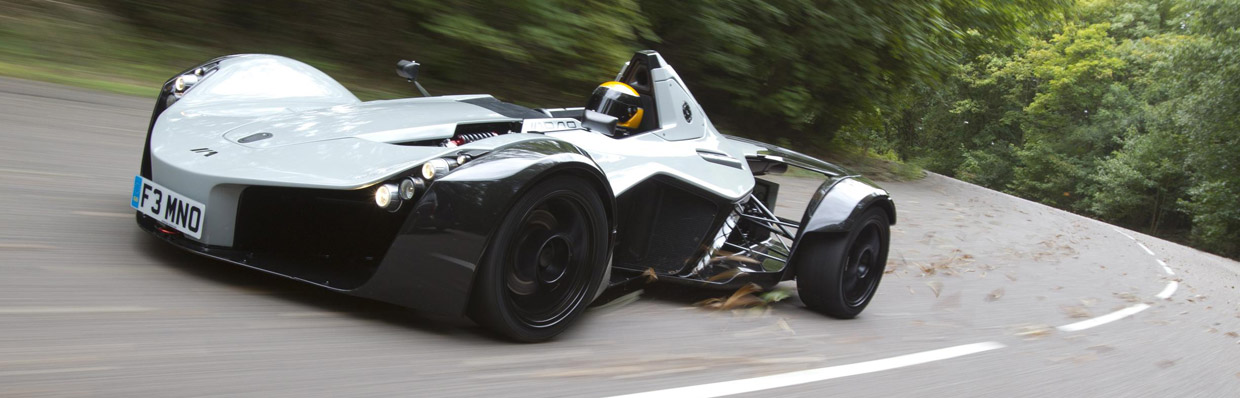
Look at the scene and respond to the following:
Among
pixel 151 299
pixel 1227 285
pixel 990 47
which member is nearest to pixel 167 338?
pixel 151 299

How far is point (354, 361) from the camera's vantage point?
2713mm

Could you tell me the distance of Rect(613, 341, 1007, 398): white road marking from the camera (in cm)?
304

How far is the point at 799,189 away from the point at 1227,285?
7.26 metres

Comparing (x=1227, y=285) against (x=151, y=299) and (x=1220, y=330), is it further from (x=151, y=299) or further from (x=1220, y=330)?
(x=151, y=299)

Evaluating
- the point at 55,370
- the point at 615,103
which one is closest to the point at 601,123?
the point at 615,103

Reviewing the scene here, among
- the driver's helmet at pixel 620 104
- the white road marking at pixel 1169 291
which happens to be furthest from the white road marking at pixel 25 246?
the white road marking at pixel 1169 291

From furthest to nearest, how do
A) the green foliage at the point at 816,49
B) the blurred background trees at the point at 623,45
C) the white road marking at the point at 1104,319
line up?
the green foliage at the point at 816,49 → the blurred background trees at the point at 623,45 → the white road marking at the point at 1104,319

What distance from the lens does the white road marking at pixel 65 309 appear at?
263 cm

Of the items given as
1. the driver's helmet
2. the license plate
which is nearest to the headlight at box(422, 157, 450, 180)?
the license plate

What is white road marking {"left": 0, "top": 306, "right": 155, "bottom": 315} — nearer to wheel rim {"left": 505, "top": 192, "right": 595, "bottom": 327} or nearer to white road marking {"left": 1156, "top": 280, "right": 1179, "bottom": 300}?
wheel rim {"left": 505, "top": 192, "right": 595, "bottom": 327}

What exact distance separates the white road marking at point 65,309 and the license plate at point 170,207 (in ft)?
1.09

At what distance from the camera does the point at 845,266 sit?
473cm

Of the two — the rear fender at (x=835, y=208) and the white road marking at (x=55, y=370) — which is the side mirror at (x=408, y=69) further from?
the white road marking at (x=55, y=370)

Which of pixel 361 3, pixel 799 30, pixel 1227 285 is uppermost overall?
pixel 799 30
